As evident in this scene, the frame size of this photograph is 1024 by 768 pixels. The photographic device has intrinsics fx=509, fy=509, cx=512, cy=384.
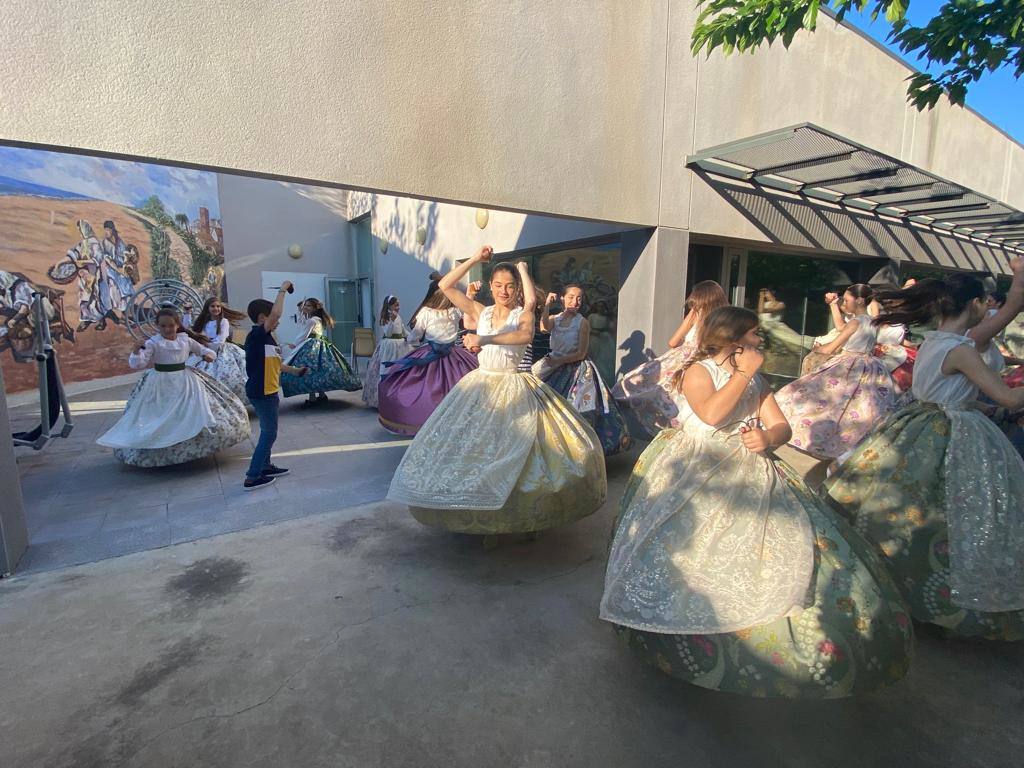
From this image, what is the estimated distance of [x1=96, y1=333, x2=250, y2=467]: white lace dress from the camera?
4.89 meters

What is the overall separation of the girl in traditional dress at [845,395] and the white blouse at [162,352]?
615 centimetres

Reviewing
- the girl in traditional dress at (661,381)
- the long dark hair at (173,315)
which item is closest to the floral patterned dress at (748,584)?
the girl in traditional dress at (661,381)

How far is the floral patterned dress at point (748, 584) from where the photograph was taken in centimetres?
174

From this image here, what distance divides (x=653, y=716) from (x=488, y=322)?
2447mm

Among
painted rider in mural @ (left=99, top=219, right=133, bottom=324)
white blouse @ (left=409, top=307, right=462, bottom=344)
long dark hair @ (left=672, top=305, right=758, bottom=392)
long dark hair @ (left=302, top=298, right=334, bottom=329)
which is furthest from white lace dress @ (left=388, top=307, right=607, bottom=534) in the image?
painted rider in mural @ (left=99, top=219, right=133, bottom=324)

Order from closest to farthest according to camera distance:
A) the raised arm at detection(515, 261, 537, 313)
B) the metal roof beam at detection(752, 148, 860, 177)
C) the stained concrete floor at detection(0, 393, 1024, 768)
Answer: the stained concrete floor at detection(0, 393, 1024, 768) → the raised arm at detection(515, 261, 537, 313) → the metal roof beam at detection(752, 148, 860, 177)

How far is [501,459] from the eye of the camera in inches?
122

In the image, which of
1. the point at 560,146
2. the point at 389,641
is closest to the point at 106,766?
the point at 389,641

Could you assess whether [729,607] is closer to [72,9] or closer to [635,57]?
[72,9]

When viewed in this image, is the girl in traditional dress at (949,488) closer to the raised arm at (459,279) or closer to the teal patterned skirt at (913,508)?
the teal patterned skirt at (913,508)

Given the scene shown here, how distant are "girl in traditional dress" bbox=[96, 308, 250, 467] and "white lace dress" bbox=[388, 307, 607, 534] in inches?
117

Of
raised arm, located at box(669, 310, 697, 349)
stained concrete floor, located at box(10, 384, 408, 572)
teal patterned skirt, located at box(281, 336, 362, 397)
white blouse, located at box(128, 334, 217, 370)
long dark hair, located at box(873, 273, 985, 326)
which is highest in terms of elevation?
long dark hair, located at box(873, 273, 985, 326)

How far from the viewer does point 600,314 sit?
6.82 meters

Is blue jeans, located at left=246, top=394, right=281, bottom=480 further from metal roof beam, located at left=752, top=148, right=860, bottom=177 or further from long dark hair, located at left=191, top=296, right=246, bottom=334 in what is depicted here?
metal roof beam, located at left=752, top=148, right=860, bottom=177
